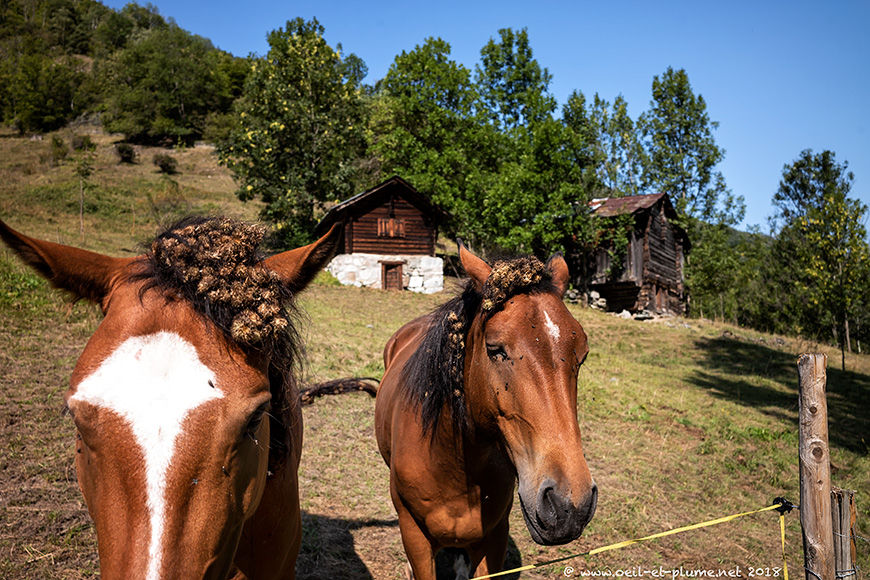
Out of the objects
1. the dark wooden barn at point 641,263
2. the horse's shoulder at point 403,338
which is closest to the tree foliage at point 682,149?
the dark wooden barn at point 641,263

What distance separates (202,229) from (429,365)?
1665mm

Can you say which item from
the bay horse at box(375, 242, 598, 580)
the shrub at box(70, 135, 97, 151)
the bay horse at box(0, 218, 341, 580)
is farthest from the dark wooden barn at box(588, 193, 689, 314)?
the shrub at box(70, 135, 97, 151)

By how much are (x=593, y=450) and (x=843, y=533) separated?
5249 mm

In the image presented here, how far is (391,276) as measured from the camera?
86.5 feet

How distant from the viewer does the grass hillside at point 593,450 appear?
4.69 meters

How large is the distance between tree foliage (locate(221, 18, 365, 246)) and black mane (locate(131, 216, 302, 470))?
87.1 ft

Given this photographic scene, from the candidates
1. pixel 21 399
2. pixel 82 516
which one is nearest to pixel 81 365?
pixel 82 516

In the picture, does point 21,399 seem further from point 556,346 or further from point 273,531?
point 556,346

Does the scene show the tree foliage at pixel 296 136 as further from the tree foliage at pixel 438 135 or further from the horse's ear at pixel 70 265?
the horse's ear at pixel 70 265

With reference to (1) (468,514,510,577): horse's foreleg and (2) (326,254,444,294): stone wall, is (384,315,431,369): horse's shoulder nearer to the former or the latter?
(1) (468,514,510,577): horse's foreleg

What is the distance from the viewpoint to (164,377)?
144 cm

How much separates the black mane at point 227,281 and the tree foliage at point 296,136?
26.5 m

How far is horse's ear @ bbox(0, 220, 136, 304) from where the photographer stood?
161cm

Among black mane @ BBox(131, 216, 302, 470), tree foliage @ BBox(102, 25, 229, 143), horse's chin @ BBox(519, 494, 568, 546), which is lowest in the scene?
horse's chin @ BBox(519, 494, 568, 546)
